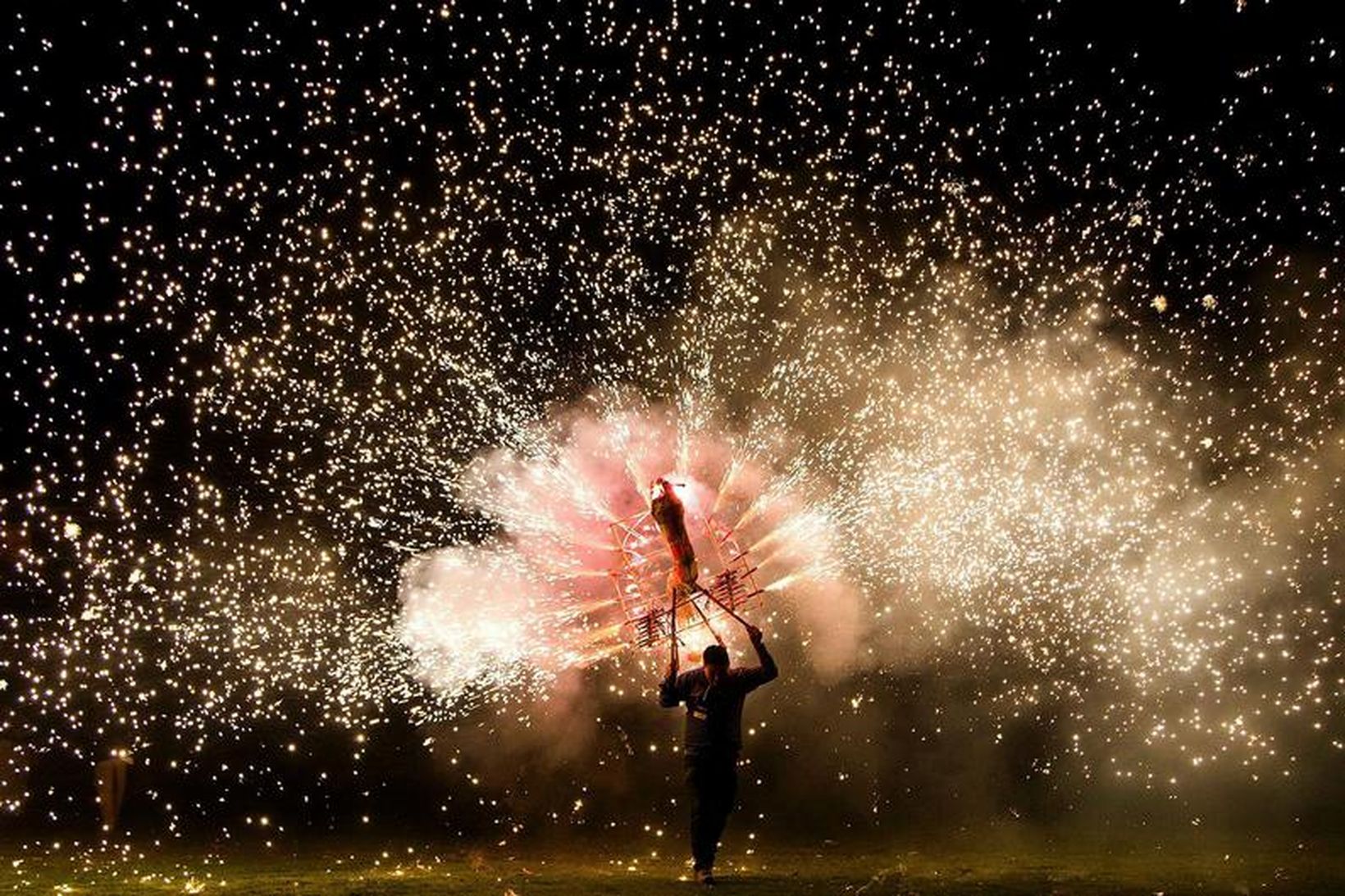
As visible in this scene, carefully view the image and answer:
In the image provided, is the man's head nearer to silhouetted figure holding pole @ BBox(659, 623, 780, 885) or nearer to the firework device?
silhouetted figure holding pole @ BBox(659, 623, 780, 885)

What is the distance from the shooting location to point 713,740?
5738 millimetres

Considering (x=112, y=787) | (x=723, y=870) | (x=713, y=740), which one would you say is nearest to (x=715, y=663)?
(x=713, y=740)

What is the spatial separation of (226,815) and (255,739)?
932mm

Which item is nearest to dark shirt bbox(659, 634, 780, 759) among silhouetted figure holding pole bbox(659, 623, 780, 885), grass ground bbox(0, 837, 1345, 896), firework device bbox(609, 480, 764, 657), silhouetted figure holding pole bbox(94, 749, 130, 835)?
silhouetted figure holding pole bbox(659, 623, 780, 885)

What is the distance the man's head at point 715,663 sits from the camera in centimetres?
584

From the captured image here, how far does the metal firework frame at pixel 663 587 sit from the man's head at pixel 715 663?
0.27 metres

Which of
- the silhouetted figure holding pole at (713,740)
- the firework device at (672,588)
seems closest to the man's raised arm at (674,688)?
the silhouetted figure holding pole at (713,740)

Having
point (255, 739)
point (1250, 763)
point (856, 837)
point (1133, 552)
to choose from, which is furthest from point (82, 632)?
point (1250, 763)

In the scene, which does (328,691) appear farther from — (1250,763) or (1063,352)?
(1250,763)

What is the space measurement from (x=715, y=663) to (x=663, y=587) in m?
4.35

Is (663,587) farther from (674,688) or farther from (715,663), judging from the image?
(715,663)

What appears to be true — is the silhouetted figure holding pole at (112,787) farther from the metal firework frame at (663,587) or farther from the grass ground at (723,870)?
the metal firework frame at (663,587)

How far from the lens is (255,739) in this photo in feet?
36.4

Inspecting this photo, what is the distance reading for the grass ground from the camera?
229 inches
